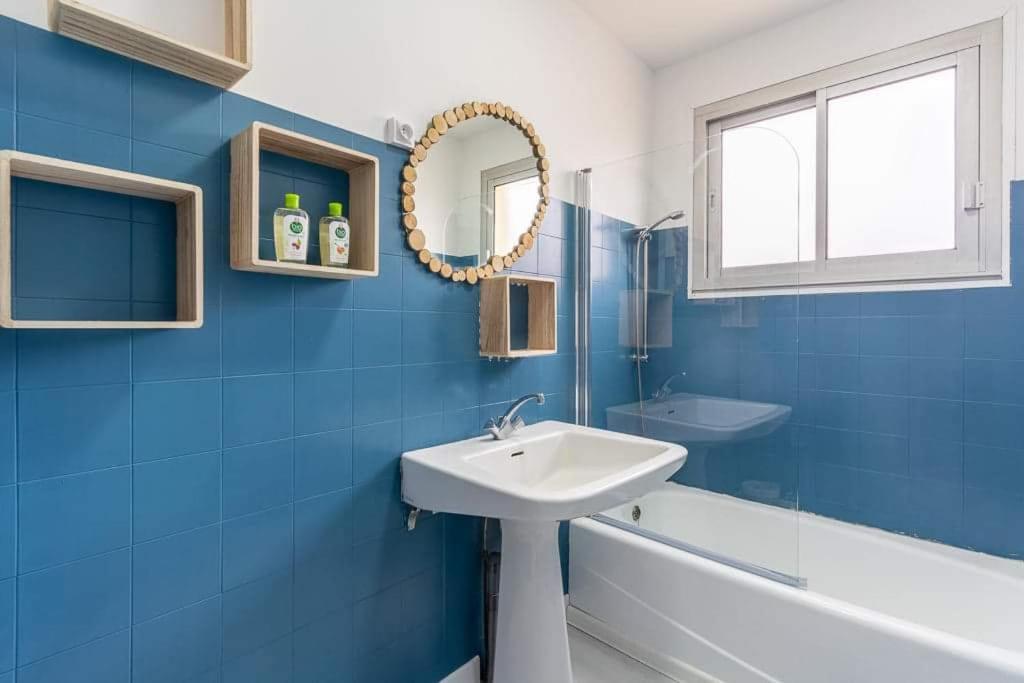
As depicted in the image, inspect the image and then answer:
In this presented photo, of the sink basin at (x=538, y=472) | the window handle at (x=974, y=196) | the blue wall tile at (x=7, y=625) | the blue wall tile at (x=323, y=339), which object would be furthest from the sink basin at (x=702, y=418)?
the blue wall tile at (x=7, y=625)

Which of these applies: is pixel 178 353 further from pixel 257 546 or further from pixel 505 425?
pixel 505 425

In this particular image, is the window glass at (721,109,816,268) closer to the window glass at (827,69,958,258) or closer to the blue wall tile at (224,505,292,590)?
the window glass at (827,69,958,258)

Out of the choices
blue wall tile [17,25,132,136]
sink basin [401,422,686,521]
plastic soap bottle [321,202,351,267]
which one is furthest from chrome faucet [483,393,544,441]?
blue wall tile [17,25,132,136]

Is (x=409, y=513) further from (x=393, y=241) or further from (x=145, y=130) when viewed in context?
(x=145, y=130)

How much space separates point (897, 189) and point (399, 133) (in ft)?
6.31

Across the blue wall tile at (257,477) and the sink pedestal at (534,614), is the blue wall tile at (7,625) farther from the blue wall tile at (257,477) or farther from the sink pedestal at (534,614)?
the sink pedestal at (534,614)

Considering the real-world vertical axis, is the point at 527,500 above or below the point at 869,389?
below

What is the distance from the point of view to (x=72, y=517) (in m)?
0.92

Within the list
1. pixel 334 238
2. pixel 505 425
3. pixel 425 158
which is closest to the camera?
pixel 334 238

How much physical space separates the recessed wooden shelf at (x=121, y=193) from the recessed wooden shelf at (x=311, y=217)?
91mm

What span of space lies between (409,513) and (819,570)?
1.60 m

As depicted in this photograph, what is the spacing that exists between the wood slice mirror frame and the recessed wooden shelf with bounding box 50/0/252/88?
1.58ft

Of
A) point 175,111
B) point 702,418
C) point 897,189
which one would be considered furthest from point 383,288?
point 897,189

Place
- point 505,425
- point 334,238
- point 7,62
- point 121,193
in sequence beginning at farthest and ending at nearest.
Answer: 1. point 505,425
2. point 334,238
3. point 121,193
4. point 7,62
